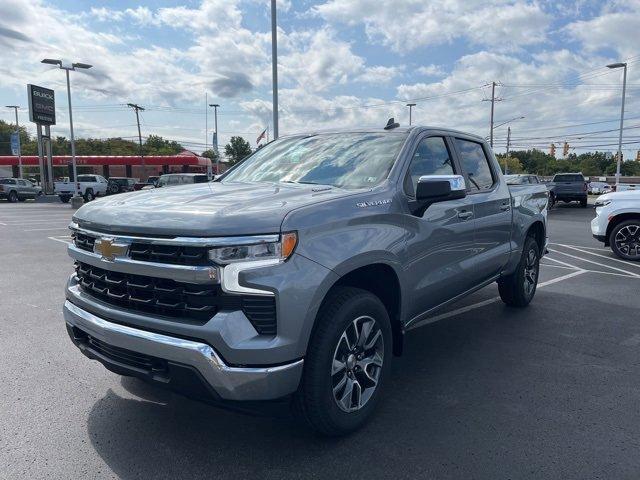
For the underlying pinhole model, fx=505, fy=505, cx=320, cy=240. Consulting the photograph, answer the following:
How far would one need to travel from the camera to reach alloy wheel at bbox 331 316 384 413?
2.95 meters

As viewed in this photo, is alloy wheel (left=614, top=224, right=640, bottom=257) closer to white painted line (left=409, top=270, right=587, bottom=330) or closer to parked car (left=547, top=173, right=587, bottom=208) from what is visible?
white painted line (left=409, top=270, right=587, bottom=330)

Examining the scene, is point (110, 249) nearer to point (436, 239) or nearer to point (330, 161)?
point (330, 161)

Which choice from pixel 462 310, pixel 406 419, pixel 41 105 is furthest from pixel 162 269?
pixel 41 105

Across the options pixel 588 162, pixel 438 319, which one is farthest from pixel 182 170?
pixel 588 162

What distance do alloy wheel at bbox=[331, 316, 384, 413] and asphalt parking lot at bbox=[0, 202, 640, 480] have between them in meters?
0.24

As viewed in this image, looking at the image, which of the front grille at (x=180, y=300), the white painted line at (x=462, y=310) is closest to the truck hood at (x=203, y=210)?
the front grille at (x=180, y=300)

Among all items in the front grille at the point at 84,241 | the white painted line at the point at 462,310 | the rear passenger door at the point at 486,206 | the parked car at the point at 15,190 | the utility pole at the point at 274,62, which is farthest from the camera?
the parked car at the point at 15,190

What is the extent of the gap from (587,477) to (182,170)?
164 ft

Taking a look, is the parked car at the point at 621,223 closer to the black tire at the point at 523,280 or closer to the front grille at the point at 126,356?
the black tire at the point at 523,280

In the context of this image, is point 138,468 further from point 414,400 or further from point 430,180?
point 430,180

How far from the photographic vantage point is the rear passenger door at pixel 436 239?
353 centimetres

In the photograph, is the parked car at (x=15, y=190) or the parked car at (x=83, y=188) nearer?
the parked car at (x=83, y=188)

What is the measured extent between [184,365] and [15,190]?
39495mm

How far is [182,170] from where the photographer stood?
49.5 metres
